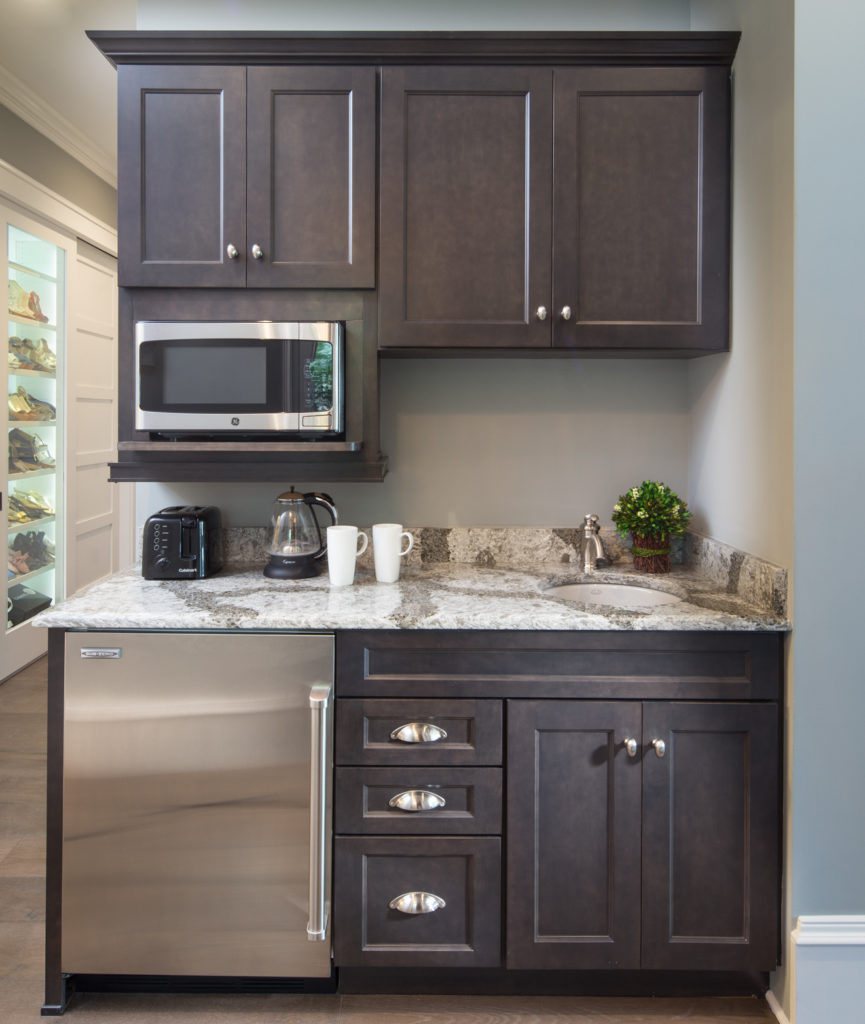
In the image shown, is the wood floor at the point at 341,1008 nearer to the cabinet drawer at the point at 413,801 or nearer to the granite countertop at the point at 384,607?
the cabinet drawer at the point at 413,801

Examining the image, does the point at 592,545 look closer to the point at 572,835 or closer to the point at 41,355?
the point at 572,835

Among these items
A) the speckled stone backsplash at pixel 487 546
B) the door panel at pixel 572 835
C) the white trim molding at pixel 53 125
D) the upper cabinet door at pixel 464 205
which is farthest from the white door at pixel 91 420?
the door panel at pixel 572 835

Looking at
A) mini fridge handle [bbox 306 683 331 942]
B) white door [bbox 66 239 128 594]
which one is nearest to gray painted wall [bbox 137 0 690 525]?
mini fridge handle [bbox 306 683 331 942]

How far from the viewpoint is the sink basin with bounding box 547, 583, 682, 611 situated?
86.4 inches

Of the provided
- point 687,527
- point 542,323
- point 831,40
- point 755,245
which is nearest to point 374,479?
point 542,323

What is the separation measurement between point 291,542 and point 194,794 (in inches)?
27.5

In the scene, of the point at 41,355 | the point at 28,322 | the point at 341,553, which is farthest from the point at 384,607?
the point at 41,355

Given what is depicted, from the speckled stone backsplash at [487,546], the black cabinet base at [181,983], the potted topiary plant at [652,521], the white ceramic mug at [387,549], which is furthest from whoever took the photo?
the speckled stone backsplash at [487,546]

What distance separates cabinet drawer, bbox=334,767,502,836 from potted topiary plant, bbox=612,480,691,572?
2.77 feet

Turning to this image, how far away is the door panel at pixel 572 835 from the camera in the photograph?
5.76 ft

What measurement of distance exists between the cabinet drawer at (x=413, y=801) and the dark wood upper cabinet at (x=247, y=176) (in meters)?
1.24

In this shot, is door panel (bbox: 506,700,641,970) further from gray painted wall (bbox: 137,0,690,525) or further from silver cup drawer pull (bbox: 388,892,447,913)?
gray painted wall (bbox: 137,0,690,525)

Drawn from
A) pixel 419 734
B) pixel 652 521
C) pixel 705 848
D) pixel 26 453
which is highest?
pixel 26 453

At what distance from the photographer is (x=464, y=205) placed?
6.77ft
